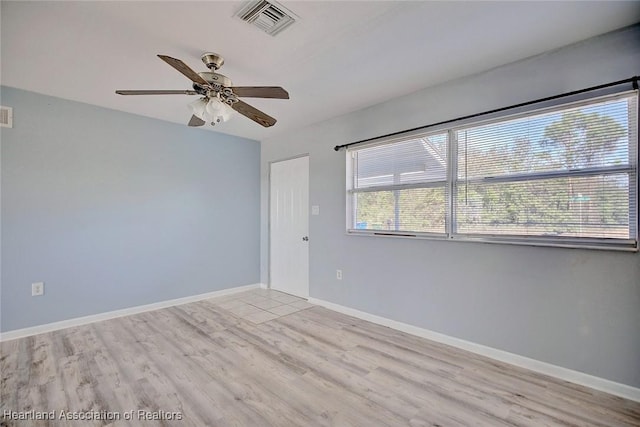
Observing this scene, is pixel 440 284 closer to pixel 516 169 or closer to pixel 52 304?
pixel 516 169

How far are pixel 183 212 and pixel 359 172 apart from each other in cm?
241

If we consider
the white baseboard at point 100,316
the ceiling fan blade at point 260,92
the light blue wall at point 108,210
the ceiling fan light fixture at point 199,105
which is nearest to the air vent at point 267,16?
the ceiling fan blade at point 260,92

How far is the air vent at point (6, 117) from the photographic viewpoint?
280cm

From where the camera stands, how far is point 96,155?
3.34 meters

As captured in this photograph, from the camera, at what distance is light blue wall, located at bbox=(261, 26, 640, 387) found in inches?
78.4

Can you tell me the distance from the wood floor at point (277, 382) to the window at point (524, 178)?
105 centimetres

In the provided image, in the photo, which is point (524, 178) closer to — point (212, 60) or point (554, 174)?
point (554, 174)

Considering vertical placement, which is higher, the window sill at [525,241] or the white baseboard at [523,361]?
the window sill at [525,241]

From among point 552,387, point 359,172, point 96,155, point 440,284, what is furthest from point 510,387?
point 96,155

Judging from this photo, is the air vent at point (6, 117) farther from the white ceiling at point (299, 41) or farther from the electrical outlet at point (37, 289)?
the electrical outlet at point (37, 289)

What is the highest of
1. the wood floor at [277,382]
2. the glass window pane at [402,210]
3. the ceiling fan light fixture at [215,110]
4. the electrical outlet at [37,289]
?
the ceiling fan light fixture at [215,110]

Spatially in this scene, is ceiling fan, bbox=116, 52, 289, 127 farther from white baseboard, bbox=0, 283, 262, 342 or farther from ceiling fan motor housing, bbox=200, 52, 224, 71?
white baseboard, bbox=0, 283, 262, 342

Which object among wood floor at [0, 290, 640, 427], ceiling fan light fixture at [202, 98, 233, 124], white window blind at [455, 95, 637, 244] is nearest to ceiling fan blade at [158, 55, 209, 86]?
ceiling fan light fixture at [202, 98, 233, 124]

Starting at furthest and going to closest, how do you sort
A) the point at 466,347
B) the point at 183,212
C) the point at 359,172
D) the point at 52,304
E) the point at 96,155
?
the point at 183,212, the point at 359,172, the point at 96,155, the point at 52,304, the point at 466,347
